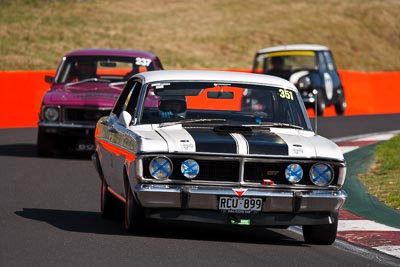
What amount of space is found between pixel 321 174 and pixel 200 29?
46740 mm

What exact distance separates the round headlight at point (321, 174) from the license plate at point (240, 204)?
46 centimetres

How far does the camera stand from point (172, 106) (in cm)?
1070

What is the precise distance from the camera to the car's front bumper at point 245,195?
9.56 m

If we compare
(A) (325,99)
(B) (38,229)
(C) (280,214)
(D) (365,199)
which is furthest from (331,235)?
(A) (325,99)

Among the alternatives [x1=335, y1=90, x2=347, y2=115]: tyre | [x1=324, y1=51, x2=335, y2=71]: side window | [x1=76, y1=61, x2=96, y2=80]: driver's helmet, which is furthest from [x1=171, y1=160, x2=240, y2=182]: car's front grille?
[x1=335, y1=90, x2=347, y2=115]: tyre

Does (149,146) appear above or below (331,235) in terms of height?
above

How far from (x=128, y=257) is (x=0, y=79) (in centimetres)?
1693

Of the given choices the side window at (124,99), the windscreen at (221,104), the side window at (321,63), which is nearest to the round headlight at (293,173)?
the windscreen at (221,104)

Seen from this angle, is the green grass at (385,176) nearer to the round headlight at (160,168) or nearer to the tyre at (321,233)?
the tyre at (321,233)

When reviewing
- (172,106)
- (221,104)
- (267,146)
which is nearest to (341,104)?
(221,104)

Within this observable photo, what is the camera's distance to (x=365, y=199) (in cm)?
1359

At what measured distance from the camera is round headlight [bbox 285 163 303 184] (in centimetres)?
977

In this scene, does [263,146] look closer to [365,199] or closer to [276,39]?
[365,199]

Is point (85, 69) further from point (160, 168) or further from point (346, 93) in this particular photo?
point (346, 93)
